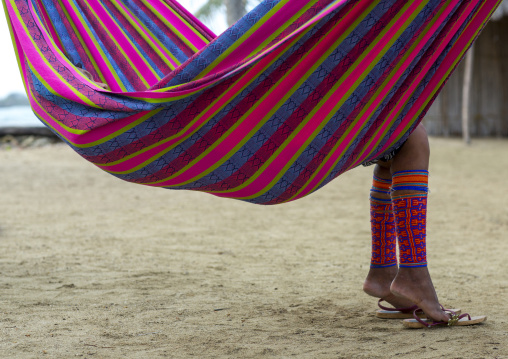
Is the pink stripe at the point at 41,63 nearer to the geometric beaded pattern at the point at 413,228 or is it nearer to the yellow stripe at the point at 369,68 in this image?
the yellow stripe at the point at 369,68

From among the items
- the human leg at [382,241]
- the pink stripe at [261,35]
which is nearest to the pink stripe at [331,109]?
the pink stripe at [261,35]

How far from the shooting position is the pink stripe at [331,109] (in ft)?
6.30

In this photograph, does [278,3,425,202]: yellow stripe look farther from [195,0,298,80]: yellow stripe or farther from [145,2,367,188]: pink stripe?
[195,0,298,80]: yellow stripe

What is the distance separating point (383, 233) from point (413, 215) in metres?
0.25

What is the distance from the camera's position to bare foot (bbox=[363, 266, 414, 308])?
2.28m

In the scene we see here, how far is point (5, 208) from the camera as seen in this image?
4973mm

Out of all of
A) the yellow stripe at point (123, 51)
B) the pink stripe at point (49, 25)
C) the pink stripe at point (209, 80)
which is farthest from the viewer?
the yellow stripe at point (123, 51)

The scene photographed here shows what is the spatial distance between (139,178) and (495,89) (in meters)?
11.6

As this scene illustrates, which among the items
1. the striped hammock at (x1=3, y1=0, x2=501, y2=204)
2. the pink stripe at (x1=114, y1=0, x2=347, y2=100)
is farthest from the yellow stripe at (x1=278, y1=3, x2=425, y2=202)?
the pink stripe at (x1=114, y1=0, x2=347, y2=100)

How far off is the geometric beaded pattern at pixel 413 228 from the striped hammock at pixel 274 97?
0.19m

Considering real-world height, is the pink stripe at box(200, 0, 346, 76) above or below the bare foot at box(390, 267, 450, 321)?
→ above

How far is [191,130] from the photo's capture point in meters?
1.95

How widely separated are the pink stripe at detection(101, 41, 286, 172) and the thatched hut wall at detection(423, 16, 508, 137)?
421 inches

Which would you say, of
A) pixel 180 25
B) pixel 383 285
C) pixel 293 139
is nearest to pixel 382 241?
pixel 383 285
